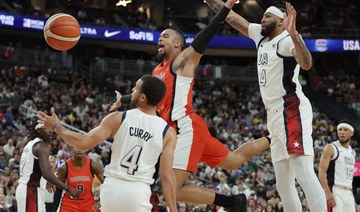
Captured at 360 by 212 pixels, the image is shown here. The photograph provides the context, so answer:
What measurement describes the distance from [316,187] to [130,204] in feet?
7.26

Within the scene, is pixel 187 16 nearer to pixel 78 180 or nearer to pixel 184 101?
pixel 78 180

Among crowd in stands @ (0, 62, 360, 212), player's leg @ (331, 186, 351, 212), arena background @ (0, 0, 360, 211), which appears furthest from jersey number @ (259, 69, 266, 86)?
arena background @ (0, 0, 360, 211)

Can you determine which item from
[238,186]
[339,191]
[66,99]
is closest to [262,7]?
[66,99]

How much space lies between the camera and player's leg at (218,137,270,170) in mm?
7836

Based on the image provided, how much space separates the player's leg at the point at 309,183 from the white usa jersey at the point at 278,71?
0.69 meters

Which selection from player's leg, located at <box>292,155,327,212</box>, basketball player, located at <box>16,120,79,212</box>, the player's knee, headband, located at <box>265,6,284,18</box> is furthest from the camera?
basketball player, located at <box>16,120,79,212</box>

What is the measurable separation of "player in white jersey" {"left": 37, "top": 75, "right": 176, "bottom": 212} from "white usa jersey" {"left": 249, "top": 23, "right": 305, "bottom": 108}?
194 centimetres

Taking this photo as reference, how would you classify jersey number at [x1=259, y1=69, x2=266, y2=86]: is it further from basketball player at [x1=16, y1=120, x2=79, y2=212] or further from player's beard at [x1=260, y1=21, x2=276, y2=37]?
basketball player at [x1=16, y1=120, x2=79, y2=212]

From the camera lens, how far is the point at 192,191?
7434 millimetres

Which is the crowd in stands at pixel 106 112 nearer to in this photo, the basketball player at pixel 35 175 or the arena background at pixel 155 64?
the arena background at pixel 155 64

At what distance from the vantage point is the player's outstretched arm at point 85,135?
5.39 meters

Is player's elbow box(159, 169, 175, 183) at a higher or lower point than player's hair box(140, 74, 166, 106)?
lower

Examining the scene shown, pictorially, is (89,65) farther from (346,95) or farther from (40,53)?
(346,95)

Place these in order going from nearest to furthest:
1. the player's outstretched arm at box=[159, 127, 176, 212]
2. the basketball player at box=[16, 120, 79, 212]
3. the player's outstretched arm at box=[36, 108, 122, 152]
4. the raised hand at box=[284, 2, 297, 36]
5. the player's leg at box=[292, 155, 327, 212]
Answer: the player's outstretched arm at box=[36, 108, 122, 152] < the player's outstretched arm at box=[159, 127, 176, 212] < the raised hand at box=[284, 2, 297, 36] < the player's leg at box=[292, 155, 327, 212] < the basketball player at box=[16, 120, 79, 212]
